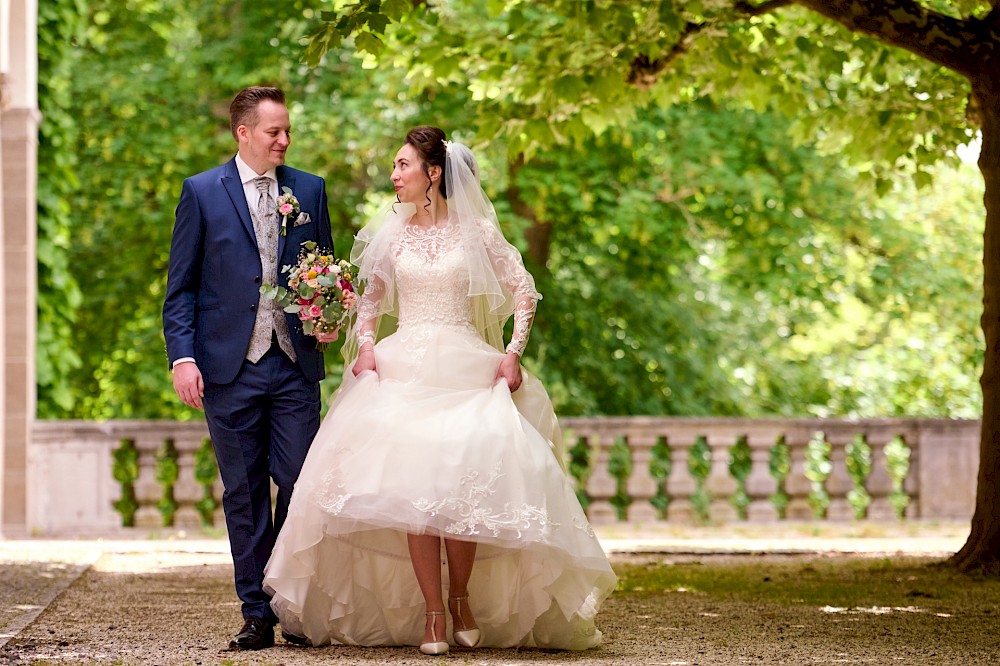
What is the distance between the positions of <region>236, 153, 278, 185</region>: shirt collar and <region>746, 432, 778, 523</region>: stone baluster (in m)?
7.63

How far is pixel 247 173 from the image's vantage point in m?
5.85

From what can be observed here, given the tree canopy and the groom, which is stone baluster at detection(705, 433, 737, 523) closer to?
the tree canopy

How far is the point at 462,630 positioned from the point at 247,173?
207 centimetres

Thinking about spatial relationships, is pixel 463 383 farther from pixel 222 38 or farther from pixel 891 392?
pixel 891 392

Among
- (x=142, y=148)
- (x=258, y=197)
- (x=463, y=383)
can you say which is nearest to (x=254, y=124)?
(x=258, y=197)

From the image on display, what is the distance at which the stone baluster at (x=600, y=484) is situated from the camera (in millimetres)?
12336

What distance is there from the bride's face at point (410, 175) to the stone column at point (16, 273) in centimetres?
619

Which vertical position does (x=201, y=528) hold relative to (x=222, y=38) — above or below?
below

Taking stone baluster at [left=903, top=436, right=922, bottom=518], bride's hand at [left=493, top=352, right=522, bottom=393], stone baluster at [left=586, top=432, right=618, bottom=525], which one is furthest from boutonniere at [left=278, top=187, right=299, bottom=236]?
stone baluster at [left=903, top=436, right=922, bottom=518]

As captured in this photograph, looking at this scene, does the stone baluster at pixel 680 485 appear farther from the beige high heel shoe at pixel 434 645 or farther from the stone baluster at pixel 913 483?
the beige high heel shoe at pixel 434 645

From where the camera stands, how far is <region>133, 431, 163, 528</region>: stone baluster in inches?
466

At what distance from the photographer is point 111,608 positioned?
275 inches

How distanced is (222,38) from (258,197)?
11097 mm

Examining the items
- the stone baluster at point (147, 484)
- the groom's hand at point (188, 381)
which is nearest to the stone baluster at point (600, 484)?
the stone baluster at point (147, 484)
